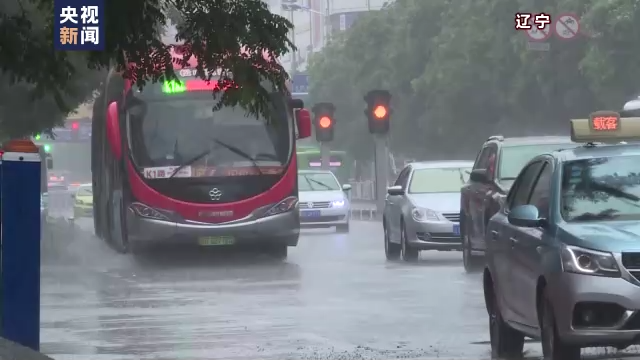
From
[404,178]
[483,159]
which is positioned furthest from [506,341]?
[404,178]

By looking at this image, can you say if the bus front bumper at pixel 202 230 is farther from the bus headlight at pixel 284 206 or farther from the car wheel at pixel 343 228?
the car wheel at pixel 343 228

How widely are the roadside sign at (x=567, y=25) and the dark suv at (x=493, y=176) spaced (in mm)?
25487

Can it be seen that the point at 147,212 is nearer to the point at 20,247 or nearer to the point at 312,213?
the point at 20,247

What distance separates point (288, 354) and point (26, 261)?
2.69 metres

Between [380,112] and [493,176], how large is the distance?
19.3 m

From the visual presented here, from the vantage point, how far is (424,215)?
82.9ft

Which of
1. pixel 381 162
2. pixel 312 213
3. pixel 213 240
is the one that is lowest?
pixel 312 213

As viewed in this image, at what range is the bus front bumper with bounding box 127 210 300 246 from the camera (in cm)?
2536

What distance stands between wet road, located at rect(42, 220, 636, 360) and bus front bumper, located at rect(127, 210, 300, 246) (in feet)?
1.61

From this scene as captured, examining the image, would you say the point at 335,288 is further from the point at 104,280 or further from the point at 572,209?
the point at 572,209

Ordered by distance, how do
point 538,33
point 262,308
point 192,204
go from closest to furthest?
1. point 262,308
2. point 192,204
3. point 538,33

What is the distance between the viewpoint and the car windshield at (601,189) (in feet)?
35.1

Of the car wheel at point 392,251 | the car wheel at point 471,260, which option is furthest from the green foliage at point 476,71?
the car wheel at point 471,260

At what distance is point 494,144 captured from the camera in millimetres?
21609
